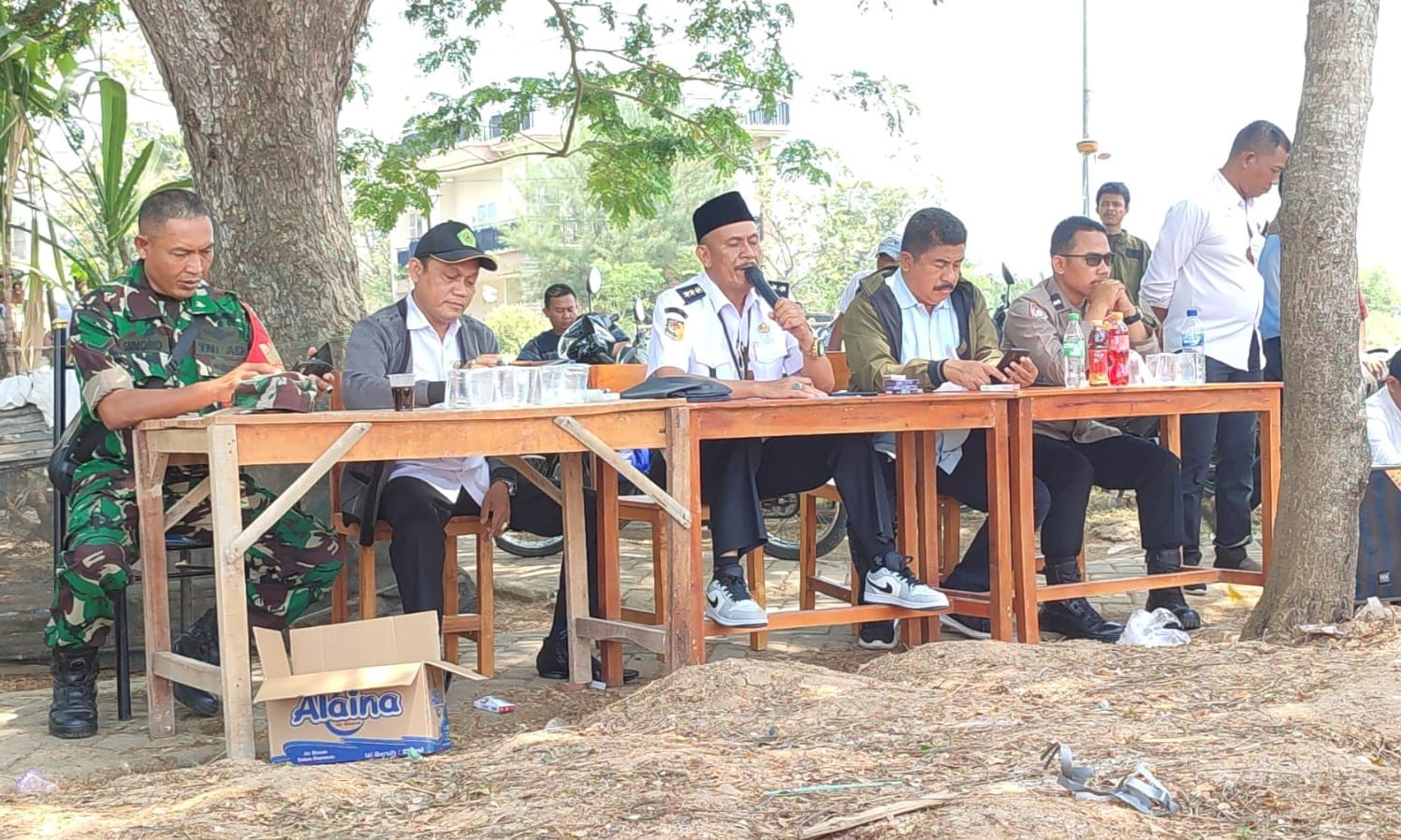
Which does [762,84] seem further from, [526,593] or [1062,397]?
[1062,397]

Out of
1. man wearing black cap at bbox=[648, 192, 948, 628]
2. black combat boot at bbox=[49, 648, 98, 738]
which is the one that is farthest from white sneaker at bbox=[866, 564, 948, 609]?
black combat boot at bbox=[49, 648, 98, 738]

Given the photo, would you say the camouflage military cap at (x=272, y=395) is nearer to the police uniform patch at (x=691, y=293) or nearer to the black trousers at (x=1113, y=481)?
the police uniform patch at (x=691, y=293)

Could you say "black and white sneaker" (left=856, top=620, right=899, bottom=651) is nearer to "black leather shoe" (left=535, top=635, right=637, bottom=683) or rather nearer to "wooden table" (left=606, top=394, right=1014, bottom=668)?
"wooden table" (left=606, top=394, right=1014, bottom=668)

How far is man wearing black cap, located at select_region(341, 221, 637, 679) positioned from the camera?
178 inches

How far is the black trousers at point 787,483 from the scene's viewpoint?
186 inches

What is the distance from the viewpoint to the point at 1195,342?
5742mm

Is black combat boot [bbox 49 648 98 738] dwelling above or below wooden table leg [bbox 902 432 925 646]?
below

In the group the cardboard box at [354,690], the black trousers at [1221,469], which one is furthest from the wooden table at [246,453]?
the black trousers at [1221,469]

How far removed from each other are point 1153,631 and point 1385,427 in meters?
1.46

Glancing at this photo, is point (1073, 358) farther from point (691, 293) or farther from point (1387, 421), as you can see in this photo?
point (1387, 421)

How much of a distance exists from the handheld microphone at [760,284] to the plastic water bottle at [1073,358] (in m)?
1.00

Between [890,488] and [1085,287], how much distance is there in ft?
3.34

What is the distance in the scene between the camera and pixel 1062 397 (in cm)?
488

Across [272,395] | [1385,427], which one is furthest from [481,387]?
[1385,427]
